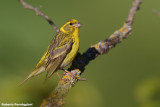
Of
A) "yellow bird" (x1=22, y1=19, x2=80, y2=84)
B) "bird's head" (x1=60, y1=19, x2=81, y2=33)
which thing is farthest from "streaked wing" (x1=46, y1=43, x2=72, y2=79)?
"bird's head" (x1=60, y1=19, x2=81, y2=33)

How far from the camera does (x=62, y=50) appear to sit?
4320 millimetres

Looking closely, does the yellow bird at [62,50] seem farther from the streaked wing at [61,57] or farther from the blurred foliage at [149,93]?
the blurred foliage at [149,93]

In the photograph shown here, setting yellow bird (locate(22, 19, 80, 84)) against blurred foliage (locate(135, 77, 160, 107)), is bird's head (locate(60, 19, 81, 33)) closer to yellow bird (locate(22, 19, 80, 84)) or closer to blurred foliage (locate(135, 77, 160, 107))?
yellow bird (locate(22, 19, 80, 84))

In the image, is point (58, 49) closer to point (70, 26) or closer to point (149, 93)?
point (70, 26)

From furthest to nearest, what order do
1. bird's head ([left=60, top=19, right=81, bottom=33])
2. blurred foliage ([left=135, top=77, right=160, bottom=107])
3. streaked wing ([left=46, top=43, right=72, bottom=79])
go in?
bird's head ([left=60, top=19, right=81, bottom=33]), streaked wing ([left=46, top=43, right=72, bottom=79]), blurred foliage ([left=135, top=77, right=160, bottom=107])

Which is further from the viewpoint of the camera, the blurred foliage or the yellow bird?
the yellow bird

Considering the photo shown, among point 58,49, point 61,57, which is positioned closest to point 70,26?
point 58,49

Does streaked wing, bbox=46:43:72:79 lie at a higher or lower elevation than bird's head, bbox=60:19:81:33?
lower

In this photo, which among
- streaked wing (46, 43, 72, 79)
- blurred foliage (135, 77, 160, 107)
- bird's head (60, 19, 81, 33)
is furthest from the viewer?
bird's head (60, 19, 81, 33)

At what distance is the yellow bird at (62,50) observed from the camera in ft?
13.3

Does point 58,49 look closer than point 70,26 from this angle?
Yes

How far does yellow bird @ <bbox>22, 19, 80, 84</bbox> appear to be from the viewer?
13.3 feet

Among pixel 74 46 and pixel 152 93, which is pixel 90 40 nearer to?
pixel 74 46

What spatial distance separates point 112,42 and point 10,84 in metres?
2.79
